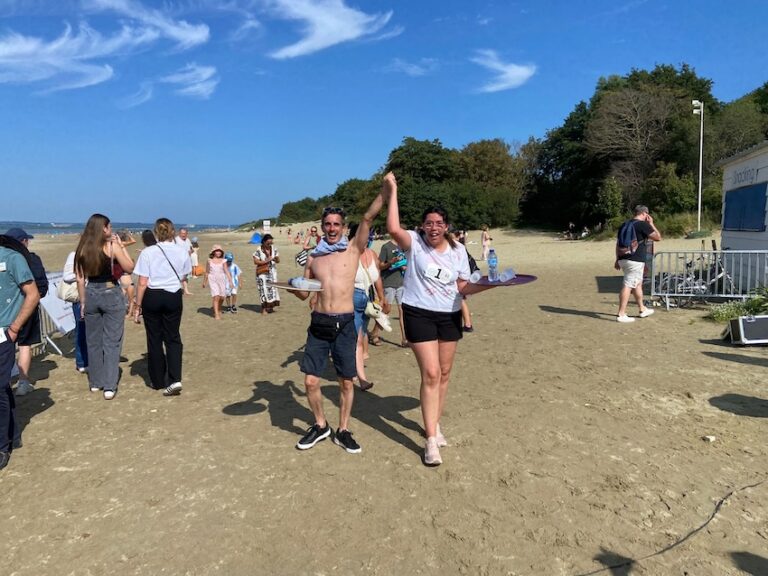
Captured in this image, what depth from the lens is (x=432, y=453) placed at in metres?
3.94

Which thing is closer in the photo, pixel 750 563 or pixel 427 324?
pixel 750 563

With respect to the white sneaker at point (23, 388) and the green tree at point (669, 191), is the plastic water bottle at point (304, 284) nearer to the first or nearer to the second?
the white sneaker at point (23, 388)

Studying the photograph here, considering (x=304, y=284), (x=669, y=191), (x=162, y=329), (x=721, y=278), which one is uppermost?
(x=669, y=191)

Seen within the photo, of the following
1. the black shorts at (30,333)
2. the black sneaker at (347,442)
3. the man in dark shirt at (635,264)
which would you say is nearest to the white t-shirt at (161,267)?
the black shorts at (30,333)

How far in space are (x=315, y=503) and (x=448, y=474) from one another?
962 millimetres

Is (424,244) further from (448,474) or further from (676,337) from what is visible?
(676,337)

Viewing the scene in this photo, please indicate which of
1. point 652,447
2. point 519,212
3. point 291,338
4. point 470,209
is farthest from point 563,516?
point 519,212

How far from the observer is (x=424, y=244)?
3.95 m

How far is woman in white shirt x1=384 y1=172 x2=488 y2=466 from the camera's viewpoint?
385 centimetres

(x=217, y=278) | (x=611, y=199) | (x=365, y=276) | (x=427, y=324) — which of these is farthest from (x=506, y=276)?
(x=611, y=199)

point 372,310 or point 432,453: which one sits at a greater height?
point 372,310

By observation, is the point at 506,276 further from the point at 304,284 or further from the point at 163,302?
the point at 163,302

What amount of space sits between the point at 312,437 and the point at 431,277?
163 cm

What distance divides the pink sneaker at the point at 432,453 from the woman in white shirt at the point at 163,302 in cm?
305
